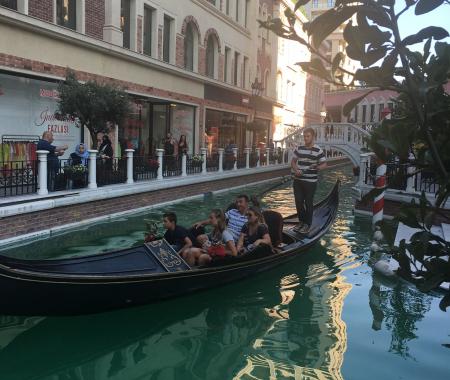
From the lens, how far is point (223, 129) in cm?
2159

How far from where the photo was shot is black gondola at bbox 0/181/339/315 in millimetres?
3934

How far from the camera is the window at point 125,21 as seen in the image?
546 inches

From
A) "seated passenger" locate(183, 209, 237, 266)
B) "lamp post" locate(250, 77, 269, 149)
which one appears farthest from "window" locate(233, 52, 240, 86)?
"seated passenger" locate(183, 209, 237, 266)

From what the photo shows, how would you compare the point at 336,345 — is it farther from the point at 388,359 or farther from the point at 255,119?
the point at 255,119

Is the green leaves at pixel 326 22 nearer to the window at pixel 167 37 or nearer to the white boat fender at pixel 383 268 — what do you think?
the white boat fender at pixel 383 268

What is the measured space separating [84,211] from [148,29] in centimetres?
820

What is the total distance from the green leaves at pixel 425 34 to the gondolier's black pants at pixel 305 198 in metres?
6.05

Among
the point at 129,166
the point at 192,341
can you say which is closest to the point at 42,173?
the point at 129,166

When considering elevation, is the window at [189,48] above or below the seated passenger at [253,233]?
above

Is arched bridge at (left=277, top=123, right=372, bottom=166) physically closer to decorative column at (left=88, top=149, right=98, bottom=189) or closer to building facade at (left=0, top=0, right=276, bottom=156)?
building facade at (left=0, top=0, right=276, bottom=156)

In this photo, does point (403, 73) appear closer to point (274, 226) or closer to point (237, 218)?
point (237, 218)

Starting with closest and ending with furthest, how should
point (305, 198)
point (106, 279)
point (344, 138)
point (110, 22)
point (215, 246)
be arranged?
point (106, 279) < point (215, 246) < point (305, 198) < point (110, 22) < point (344, 138)

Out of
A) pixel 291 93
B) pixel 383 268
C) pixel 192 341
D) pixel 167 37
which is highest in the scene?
pixel 167 37

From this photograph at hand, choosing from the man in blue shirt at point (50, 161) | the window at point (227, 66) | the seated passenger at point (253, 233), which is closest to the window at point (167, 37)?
the window at point (227, 66)
